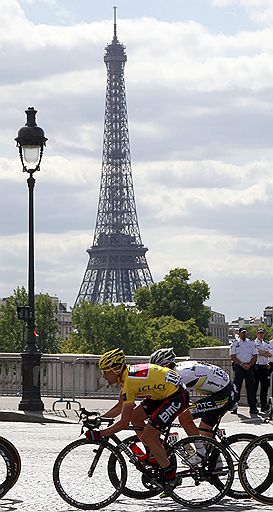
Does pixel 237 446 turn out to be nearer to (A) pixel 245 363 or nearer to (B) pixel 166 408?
(B) pixel 166 408

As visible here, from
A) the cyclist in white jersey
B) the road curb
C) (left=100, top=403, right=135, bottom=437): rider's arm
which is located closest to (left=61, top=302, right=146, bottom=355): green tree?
the road curb

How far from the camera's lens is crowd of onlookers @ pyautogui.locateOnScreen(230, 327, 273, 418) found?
26.3m

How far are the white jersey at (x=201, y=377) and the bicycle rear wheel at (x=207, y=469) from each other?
73cm

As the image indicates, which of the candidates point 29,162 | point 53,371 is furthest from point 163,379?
point 53,371

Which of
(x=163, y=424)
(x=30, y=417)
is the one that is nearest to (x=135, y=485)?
(x=163, y=424)

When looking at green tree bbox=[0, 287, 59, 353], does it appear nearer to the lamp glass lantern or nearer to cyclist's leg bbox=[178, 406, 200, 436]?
the lamp glass lantern

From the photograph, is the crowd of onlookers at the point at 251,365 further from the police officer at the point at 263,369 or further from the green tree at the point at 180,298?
the green tree at the point at 180,298

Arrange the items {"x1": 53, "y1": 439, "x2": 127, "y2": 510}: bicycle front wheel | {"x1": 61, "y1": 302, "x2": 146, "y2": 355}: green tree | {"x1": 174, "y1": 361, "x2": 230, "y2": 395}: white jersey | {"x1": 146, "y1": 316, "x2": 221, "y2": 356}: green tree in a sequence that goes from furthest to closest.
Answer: {"x1": 61, "y1": 302, "x2": 146, "y2": 355}: green tree
{"x1": 146, "y1": 316, "x2": 221, "y2": 356}: green tree
{"x1": 174, "y1": 361, "x2": 230, "y2": 395}: white jersey
{"x1": 53, "y1": 439, "x2": 127, "y2": 510}: bicycle front wheel

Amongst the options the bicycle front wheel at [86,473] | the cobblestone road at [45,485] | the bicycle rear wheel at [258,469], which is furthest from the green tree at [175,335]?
the bicycle front wheel at [86,473]

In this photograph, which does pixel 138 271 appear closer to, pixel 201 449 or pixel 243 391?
pixel 243 391

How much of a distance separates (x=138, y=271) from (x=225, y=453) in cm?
17068

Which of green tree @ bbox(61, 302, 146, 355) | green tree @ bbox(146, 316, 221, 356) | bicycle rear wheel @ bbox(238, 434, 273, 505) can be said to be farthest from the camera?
green tree @ bbox(61, 302, 146, 355)

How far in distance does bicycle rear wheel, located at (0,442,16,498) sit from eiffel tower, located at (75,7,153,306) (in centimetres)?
16667

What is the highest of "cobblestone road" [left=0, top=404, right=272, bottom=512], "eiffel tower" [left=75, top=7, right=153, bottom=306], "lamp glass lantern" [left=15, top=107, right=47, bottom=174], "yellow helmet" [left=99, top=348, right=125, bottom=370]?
"eiffel tower" [left=75, top=7, right=153, bottom=306]
